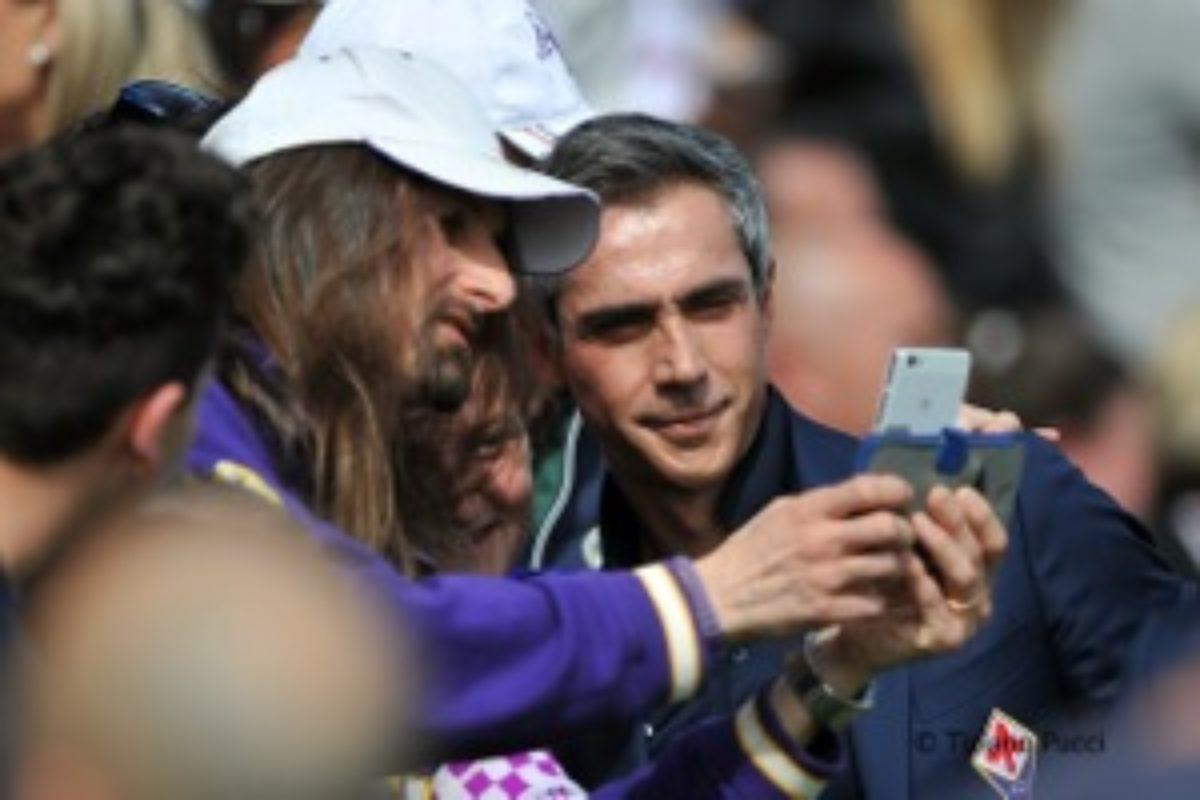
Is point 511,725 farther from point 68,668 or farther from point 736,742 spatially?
point 68,668

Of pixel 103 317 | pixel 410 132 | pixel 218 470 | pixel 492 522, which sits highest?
pixel 103 317

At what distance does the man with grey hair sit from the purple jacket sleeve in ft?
→ 2.17

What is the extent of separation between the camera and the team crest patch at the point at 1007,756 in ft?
10.6

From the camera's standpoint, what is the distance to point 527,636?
249cm

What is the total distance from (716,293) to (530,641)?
106 centimetres

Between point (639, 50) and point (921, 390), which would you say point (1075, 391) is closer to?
point (921, 390)

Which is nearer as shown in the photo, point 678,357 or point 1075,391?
point 1075,391

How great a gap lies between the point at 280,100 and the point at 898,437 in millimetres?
631

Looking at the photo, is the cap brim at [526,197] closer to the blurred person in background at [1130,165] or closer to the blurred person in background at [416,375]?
the blurred person in background at [416,375]

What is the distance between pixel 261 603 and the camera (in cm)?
A: 174

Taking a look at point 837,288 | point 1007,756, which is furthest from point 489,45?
point 1007,756

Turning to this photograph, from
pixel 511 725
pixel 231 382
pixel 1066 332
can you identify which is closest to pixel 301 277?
pixel 231 382

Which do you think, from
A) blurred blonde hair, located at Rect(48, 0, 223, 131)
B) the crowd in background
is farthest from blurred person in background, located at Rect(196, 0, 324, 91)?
the crowd in background

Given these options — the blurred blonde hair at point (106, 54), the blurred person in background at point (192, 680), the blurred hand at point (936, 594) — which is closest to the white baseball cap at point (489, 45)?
the blurred blonde hair at point (106, 54)
